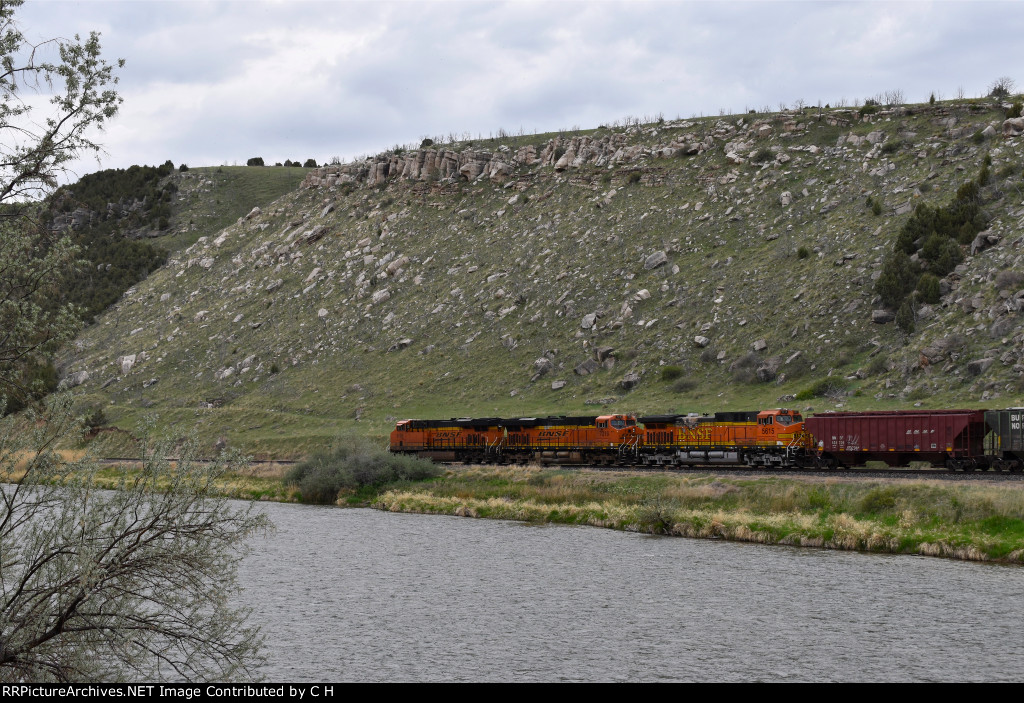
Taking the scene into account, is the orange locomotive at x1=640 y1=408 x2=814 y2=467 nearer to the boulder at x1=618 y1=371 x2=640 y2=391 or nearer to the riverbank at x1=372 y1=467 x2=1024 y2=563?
the riverbank at x1=372 y1=467 x2=1024 y2=563

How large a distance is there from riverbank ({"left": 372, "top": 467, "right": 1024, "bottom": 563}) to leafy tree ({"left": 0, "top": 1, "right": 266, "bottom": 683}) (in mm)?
28436

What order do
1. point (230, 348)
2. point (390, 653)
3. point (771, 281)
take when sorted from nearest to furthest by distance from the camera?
point (390, 653) → point (771, 281) → point (230, 348)

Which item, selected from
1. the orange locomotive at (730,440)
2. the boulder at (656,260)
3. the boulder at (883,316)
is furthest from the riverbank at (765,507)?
the boulder at (656,260)

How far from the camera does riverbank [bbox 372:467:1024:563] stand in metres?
33.9

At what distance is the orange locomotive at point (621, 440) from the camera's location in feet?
170

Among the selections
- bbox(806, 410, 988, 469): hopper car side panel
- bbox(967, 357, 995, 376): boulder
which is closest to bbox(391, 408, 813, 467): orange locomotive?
bbox(806, 410, 988, 469): hopper car side panel

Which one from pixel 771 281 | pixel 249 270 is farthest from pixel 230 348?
pixel 771 281

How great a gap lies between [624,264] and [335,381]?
33.0m

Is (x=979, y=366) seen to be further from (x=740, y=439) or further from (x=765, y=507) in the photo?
(x=765, y=507)

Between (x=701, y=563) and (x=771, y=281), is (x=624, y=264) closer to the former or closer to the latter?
(x=771, y=281)

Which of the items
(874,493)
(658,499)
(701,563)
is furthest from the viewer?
(658,499)

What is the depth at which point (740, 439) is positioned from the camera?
53219mm

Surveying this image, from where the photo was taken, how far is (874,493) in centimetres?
3862

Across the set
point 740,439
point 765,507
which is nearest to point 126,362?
point 740,439
